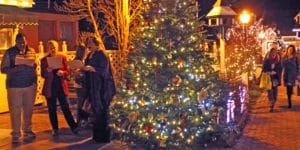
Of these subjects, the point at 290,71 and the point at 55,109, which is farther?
the point at 290,71

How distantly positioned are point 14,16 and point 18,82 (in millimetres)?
3080

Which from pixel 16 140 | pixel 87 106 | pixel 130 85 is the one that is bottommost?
pixel 16 140

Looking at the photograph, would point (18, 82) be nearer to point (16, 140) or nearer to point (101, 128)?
point (16, 140)

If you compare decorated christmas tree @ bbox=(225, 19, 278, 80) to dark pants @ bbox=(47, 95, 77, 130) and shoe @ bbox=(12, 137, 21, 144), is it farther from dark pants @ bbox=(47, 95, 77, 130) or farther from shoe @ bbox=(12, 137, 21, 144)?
shoe @ bbox=(12, 137, 21, 144)

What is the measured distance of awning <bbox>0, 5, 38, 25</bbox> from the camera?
11852 millimetres

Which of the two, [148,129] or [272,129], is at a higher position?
[148,129]

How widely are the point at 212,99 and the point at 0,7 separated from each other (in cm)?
596

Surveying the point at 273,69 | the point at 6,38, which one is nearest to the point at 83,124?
the point at 6,38

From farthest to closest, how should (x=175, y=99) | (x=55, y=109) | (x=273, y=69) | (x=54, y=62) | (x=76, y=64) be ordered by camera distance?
(x=273, y=69)
(x=55, y=109)
(x=54, y=62)
(x=76, y=64)
(x=175, y=99)

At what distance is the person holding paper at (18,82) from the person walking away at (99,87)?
1044mm

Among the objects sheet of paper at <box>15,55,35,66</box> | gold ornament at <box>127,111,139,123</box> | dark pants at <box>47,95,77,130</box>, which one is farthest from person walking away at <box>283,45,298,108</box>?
sheet of paper at <box>15,55,35,66</box>

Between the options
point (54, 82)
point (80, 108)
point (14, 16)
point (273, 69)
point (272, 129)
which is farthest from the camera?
point (273, 69)

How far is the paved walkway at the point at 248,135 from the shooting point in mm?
9375

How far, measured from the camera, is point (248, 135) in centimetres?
1066
